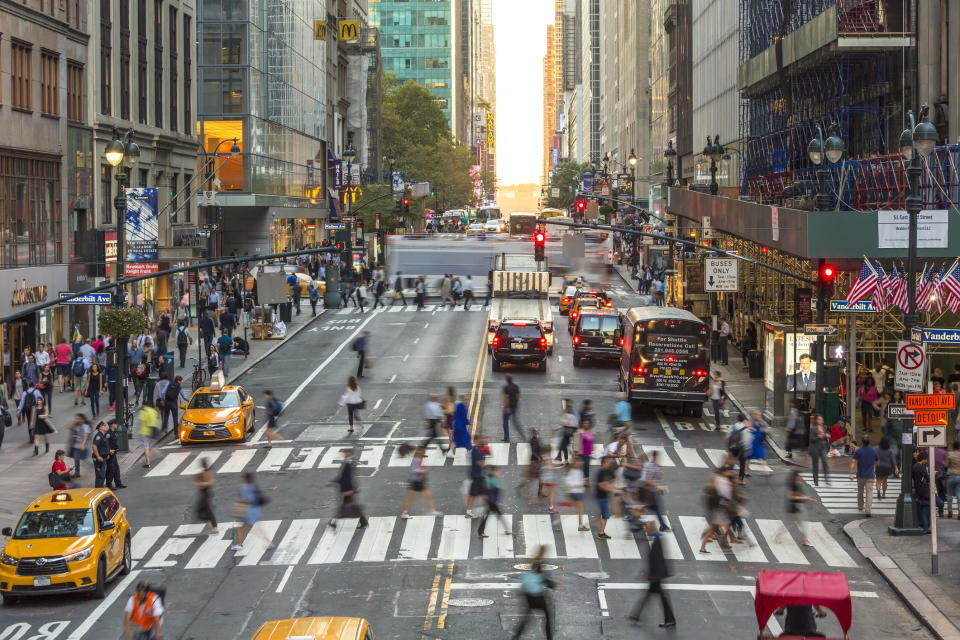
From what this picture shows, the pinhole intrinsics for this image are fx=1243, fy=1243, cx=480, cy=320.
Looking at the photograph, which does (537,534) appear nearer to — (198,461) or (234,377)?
(198,461)

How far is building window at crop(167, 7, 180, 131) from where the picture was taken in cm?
6556

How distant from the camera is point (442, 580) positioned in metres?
21.4

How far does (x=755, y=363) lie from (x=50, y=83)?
96.6ft

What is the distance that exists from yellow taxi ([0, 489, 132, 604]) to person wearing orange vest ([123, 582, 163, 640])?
4.88m

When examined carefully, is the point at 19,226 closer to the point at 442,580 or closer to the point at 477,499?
the point at 477,499

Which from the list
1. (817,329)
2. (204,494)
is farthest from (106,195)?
Answer: (817,329)

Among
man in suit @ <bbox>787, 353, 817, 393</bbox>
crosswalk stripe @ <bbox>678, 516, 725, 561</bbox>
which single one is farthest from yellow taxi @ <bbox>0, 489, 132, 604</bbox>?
man in suit @ <bbox>787, 353, 817, 393</bbox>

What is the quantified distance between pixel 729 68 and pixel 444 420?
153 ft

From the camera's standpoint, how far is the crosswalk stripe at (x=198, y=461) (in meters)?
31.5

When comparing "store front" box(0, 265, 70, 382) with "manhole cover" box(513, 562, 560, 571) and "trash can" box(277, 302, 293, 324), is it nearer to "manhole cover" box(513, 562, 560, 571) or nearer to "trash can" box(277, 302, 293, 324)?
"trash can" box(277, 302, 293, 324)

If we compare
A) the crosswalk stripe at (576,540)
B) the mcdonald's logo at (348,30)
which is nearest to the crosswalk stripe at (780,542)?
the crosswalk stripe at (576,540)

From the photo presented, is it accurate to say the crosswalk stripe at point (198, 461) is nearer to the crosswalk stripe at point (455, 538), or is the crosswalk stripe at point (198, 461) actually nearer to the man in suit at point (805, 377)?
the crosswalk stripe at point (455, 538)

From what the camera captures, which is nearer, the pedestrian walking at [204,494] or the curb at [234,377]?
the pedestrian walking at [204,494]

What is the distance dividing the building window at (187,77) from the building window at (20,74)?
2145cm
